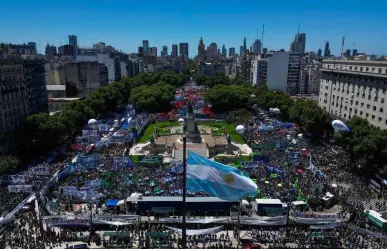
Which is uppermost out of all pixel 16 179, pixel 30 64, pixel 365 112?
pixel 30 64

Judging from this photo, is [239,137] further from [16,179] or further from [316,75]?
[316,75]

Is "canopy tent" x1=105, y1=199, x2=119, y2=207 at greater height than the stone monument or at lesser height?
lesser

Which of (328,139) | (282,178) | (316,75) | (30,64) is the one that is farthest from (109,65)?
(282,178)

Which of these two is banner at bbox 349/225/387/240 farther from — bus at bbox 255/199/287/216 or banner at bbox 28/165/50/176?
banner at bbox 28/165/50/176

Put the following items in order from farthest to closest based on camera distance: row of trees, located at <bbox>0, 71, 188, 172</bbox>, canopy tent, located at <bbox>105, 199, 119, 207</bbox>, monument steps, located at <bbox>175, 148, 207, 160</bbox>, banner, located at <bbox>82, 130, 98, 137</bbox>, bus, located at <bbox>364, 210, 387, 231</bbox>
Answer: banner, located at <bbox>82, 130, 98, 137</bbox> → monument steps, located at <bbox>175, 148, 207, 160</bbox> → row of trees, located at <bbox>0, 71, 188, 172</bbox> → canopy tent, located at <bbox>105, 199, 119, 207</bbox> → bus, located at <bbox>364, 210, 387, 231</bbox>

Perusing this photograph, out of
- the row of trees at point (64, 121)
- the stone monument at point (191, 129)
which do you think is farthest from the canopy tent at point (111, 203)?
the stone monument at point (191, 129)

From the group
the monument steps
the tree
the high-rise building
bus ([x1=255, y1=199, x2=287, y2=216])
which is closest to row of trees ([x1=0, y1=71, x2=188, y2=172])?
the tree
